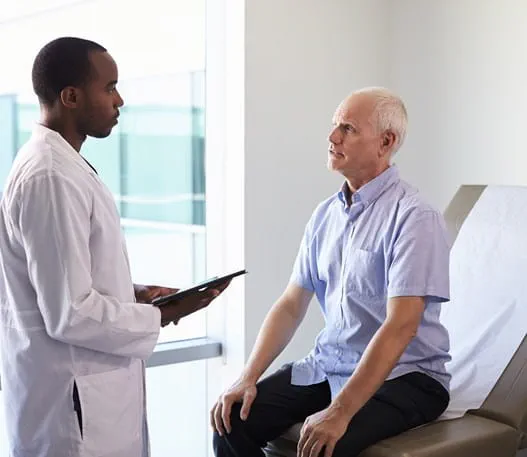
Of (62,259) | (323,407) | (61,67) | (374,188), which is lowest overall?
(323,407)

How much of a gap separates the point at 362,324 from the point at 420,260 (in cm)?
23

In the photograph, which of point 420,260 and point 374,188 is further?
point 374,188

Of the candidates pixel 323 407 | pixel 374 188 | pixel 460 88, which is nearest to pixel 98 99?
pixel 374 188

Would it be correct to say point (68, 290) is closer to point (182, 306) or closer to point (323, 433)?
point (182, 306)

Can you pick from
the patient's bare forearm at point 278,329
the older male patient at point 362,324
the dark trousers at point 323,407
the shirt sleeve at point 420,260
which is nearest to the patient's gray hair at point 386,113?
the older male patient at point 362,324

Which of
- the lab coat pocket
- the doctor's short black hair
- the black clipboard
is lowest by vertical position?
the lab coat pocket

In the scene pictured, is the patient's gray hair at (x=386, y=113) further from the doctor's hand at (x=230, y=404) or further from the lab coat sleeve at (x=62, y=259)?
the lab coat sleeve at (x=62, y=259)

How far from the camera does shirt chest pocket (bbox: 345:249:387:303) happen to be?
2.10 m

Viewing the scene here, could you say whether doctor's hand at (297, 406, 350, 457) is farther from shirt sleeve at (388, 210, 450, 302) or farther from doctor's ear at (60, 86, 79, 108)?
doctor's ear at (60, 86, 79, 108)

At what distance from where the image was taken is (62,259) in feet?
5.37

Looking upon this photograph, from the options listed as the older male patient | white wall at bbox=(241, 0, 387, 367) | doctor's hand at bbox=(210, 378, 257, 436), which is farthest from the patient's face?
white wall at bbox=(241, 0, 387, 367)

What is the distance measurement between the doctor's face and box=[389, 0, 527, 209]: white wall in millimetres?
1581

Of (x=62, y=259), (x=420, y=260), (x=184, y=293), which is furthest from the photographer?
(x=420, y=260)

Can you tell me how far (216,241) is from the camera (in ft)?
10.1
